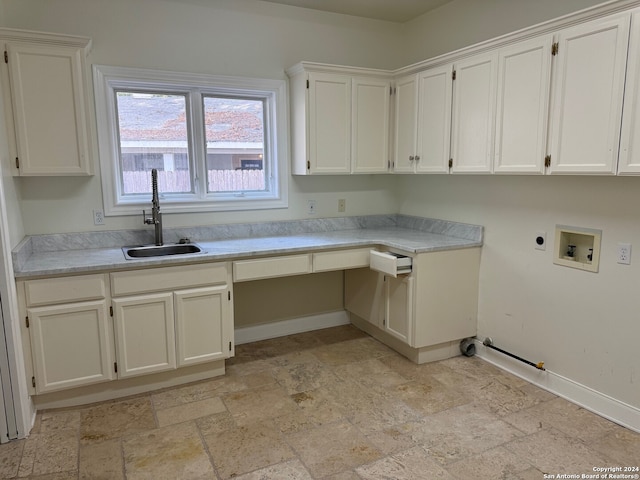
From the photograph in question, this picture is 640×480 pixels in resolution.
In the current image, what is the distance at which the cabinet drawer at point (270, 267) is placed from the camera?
9.91 feet

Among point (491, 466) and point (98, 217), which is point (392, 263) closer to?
point (491, 466)

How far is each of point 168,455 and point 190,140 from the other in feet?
7.30

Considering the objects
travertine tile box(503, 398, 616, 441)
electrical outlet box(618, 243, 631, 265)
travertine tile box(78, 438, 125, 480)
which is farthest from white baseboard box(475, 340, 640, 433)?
travertine tile box(78, 438, 125, 480)

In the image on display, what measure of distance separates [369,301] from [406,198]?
3.49ft

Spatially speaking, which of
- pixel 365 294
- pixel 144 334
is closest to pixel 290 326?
pixel 365 294

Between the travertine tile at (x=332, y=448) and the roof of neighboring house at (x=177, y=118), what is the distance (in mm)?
2313

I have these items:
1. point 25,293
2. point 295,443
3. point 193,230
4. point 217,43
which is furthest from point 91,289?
point 217,43

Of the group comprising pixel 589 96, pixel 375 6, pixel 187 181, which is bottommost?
pixel 187 181

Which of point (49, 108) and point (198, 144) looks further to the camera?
point (198, 144)

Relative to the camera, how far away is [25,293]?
8.07 feet

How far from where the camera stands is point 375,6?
359 centimetres

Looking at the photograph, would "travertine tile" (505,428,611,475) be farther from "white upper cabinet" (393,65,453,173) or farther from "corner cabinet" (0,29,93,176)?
"corner cabinet" (0,29,93,176)

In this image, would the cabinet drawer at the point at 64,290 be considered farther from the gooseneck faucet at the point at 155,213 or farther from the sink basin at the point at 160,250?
the gooseneck faucet at the point at 155,213

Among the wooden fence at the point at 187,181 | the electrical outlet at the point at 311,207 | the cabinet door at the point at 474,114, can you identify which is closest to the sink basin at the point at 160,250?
the wooden fence at the point at 187,181
